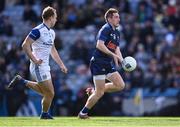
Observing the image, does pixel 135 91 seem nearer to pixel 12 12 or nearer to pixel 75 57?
pixel 75 57

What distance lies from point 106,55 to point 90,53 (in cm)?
1241

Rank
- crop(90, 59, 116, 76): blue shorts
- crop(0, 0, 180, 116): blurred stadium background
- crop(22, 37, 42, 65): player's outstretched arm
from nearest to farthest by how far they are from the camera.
Answer: crop(22, 37, 42, 65): player's outstretched arm < crop(90, 59, 116, 76): blue shorts < crop(0, 0, 180, 116): blurred stadium background

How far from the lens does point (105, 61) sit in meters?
19.3

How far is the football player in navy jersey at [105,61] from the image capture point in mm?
19047

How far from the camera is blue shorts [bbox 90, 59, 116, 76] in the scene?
1920cm

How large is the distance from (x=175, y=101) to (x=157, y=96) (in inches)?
29.1

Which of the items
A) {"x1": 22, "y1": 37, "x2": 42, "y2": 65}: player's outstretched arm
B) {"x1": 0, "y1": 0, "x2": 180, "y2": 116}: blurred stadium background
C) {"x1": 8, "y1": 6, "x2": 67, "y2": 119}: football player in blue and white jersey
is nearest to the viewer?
{"x1": 22, "y1": 37, "x2": 42, "y2": 65}: player's outstretched arm

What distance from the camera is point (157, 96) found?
28750 millimetres

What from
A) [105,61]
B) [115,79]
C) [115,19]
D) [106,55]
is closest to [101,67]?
[105,61]

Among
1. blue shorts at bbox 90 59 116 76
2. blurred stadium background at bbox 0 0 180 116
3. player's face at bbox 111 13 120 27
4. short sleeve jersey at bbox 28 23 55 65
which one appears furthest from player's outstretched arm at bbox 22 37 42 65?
blurred stadium background at bbox 0 0 180 116

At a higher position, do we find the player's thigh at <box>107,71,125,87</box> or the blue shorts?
the blue shorts

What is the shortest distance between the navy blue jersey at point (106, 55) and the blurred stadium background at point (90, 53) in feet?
28.8

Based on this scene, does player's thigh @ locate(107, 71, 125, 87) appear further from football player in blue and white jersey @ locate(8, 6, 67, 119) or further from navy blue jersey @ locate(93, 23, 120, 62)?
football player in blue and white jersey @ locate(8, 6, 67, 119)

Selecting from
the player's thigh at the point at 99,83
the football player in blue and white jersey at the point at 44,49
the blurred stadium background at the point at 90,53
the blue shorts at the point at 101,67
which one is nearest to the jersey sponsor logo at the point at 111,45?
the blue shorts at the point at 101,67
